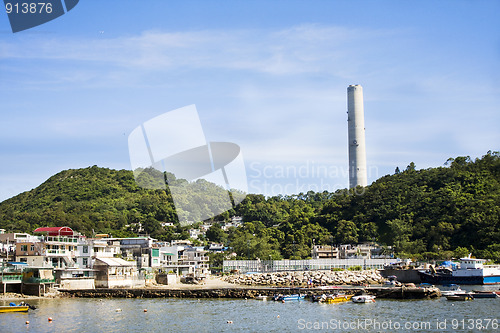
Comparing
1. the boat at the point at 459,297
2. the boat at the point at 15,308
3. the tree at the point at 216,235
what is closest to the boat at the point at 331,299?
the boat at the point at 459,297

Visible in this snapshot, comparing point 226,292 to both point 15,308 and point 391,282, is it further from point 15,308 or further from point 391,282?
point 391,282

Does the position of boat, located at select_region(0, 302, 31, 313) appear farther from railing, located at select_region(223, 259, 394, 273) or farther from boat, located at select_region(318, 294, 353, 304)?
railing, located at select_region(223, 259, 394, 273)

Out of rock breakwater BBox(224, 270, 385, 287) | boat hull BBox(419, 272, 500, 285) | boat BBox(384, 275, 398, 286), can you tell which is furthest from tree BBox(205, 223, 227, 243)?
boat hull BBox(419, 272, 500, 285)

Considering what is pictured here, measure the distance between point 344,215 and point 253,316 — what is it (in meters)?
60.5

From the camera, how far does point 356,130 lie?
91.8 meters

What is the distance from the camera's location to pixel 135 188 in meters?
113

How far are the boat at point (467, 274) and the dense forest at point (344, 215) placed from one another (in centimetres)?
897

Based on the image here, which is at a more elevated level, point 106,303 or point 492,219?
point 492,219

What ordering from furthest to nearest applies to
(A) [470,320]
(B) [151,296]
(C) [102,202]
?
(C) [102,202], (B) [151,296], (A) [470,320]

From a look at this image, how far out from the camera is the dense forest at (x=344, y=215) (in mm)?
69938

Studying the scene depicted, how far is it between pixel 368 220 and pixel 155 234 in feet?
102

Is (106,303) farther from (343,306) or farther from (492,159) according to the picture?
(492,159)

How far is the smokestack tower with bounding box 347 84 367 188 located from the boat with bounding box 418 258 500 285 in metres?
37.8

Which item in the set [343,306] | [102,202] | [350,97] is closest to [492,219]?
[350,97]
